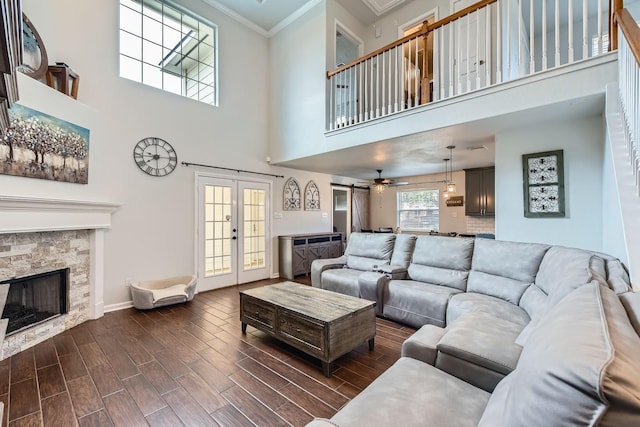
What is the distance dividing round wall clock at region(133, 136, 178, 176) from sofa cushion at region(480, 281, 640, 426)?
4.77m

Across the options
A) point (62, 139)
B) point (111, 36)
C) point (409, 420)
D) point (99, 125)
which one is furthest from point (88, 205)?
point (409, 420)

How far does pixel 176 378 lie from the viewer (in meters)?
2.25

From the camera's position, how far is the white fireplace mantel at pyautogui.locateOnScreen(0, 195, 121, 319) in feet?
8.48

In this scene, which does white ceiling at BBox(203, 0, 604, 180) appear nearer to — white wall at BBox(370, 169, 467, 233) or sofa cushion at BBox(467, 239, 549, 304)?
white wall at BBox(370, 169, 467, 233)

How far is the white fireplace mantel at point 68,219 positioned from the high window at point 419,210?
6738 millimetres

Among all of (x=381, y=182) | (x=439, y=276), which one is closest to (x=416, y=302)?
(x=439, y=276)

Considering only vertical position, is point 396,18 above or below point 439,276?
above

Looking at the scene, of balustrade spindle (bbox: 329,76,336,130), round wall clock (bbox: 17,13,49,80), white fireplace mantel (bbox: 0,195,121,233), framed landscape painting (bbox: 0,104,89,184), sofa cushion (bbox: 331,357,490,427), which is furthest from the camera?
balustrade spindle (bbox: 329,76,336,130)

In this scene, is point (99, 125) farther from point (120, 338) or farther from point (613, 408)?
point (613, 408)

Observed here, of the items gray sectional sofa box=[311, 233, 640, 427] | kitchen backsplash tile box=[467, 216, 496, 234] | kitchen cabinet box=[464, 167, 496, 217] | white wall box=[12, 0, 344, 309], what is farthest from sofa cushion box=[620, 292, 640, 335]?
kitchen backsplash tile box=[467, 216, 496, 234]

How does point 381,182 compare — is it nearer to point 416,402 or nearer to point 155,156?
point 155,156

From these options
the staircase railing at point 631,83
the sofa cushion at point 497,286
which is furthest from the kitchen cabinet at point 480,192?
the staircase railing at point 631,83

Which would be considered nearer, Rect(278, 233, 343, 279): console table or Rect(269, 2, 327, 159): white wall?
Rect(269, 2, 327, 159): white wall

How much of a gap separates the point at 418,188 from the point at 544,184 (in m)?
4.32
